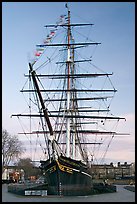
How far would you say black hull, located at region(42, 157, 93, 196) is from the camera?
109ft

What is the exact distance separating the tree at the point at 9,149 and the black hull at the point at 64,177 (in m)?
37.5

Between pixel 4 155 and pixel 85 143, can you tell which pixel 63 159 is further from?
pixel 4 155

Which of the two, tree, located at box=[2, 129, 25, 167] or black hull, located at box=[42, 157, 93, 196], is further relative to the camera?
tree, located at box=[2, 129, 25, 167]

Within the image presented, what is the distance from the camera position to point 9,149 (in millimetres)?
74250

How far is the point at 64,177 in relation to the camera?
110ft

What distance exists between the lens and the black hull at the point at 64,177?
109 ft

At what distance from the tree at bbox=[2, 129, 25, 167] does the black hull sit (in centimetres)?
3753

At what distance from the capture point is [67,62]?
137 feet

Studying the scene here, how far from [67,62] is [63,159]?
12.3 meters

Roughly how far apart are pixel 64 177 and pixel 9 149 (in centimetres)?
4228

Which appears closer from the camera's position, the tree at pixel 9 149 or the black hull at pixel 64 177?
the black hull at pixel 64 177

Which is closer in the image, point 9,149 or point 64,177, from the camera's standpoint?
point 64,177

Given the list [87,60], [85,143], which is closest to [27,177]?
[85,143]

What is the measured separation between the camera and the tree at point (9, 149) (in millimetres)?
72812
